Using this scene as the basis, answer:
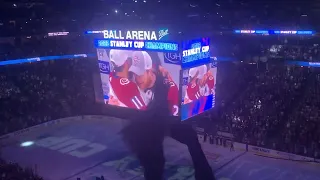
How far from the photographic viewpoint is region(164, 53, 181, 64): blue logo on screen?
1562 centimetres

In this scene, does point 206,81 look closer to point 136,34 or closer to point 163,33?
point 163,33

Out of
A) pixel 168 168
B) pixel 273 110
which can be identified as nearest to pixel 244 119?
pixel 273 110

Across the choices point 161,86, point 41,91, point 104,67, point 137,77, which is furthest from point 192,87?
point 41,91

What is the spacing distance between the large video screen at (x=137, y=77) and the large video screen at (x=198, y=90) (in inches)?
17.3

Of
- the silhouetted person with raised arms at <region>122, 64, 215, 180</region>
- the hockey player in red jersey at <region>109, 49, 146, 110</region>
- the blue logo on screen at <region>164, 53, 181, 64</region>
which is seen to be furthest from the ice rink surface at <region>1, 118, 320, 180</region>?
the blue logo on screen at <region>164, 53, 181, 64</region>

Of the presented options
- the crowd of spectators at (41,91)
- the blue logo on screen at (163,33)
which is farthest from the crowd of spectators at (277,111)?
the crowd of spectators at (41,91)

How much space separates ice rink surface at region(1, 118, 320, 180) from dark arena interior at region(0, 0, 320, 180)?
12 centimetres

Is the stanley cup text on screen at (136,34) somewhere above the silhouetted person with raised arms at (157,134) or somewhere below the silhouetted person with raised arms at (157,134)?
above

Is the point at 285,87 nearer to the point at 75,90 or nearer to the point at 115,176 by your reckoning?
the point at 115,176

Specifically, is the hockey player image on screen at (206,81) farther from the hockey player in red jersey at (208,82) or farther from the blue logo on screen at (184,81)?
the blue logo on screen at (184,81)

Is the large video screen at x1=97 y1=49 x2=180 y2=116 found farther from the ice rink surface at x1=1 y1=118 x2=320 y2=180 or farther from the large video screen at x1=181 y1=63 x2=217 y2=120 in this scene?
the ice rink surface at x1=1 y1=118 x2=320 y2=180

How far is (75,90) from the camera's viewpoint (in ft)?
114

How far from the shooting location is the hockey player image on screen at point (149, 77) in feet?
53.4

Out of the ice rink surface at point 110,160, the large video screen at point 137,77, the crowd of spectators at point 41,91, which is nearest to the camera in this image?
the large video screen at point 137,77
